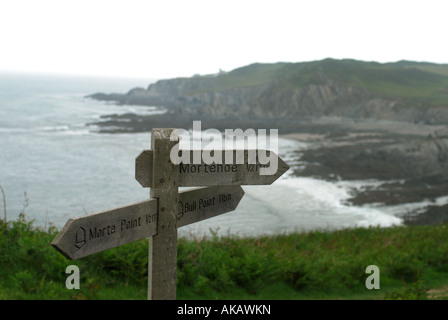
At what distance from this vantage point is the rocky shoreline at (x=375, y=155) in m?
26.9

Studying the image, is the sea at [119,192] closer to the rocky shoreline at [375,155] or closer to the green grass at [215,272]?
the rocky shoreline at [375,155]

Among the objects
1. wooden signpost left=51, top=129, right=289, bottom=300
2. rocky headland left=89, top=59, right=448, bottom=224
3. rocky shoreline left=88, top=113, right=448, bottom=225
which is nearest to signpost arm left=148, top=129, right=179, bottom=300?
wooden signpost left=51, top=129, right=289, bottom=300

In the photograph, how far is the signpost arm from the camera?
3299 millimetres

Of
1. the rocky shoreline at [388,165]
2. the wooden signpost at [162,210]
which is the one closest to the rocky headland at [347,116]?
the rocky shoreline at [388,165]

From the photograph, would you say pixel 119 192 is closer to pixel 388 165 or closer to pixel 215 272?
pixel 388 165

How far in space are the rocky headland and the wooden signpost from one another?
20752 millimetres

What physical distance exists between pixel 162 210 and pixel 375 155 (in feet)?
118

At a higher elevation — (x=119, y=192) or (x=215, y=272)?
(x=215, y=272)

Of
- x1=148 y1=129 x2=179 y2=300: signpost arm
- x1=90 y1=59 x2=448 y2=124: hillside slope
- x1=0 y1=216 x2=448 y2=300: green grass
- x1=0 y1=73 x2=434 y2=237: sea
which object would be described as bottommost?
x1=0 y1=73 x2=434 y2=237: sea

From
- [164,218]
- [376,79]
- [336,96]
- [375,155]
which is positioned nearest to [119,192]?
[375,155]

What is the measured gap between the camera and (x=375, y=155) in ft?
123

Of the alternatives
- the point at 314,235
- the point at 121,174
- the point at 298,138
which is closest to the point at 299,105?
Answer: the point at 298,138

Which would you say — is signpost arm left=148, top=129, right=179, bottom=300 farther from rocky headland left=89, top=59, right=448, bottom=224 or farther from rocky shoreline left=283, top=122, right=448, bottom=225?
rocky headland left=89, top=59, right=448, bottom=224
